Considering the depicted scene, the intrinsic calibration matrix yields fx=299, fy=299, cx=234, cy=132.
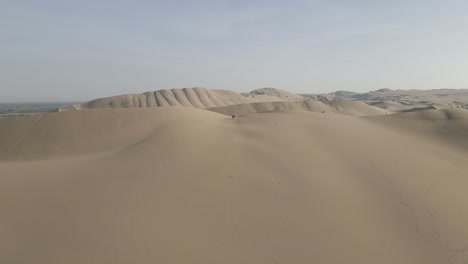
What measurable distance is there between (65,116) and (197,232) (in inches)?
488

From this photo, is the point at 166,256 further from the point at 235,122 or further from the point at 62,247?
the point at 235,122

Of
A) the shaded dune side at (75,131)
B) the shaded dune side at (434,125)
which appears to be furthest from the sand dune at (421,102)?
the shaded dune side at (75,131)

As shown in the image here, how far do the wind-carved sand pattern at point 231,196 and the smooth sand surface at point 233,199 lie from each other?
3 centimetres

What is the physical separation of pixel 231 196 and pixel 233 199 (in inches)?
5.7

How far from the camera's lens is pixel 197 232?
5871 millimetres

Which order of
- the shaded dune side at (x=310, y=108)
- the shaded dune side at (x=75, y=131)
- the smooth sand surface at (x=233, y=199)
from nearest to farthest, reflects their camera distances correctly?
the smooth sand surface at (x=233, y=199)
the shaded dune side at (x=75, y=131)
the shaded dune side at (x=310, y=108)

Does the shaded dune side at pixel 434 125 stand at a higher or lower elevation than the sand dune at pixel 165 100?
lower

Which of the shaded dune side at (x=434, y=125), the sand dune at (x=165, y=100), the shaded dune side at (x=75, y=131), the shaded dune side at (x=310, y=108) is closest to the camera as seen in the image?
the shaded dune side at (x=75, y=131)

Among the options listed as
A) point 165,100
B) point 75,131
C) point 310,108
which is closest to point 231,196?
point 75,131

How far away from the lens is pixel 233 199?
716cm

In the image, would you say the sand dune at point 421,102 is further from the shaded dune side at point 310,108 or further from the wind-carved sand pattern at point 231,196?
the wind-carved sand pattern at point 231,196

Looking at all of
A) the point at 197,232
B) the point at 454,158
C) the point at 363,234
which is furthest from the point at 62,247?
the point at 454,158

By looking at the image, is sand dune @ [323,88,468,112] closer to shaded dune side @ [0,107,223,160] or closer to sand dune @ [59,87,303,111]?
sand dune @ [59,87,303,111]

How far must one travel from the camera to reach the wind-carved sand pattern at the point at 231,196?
5504mm
